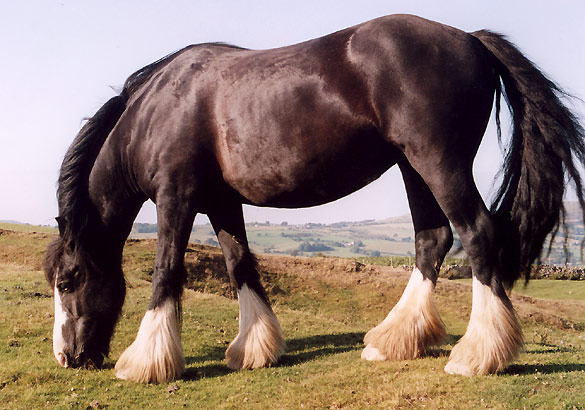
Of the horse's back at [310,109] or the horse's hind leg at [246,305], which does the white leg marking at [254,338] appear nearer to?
the horse's hind leg at [246,305]

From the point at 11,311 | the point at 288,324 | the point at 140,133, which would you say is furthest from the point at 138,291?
the point at 140,133

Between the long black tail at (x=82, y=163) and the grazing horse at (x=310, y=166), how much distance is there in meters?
0.02

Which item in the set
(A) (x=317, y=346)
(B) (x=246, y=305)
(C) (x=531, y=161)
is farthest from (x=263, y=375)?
(C) (x=531, y=161)

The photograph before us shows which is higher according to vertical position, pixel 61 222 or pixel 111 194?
pixel 111 194

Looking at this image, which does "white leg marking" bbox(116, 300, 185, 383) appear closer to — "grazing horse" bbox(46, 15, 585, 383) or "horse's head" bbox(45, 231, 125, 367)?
"grazing horse" bbox(46, 15, 585, 383)

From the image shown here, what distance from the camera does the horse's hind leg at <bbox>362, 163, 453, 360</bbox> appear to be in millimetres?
6344

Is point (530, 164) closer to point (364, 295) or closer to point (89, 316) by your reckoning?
point (89, 316)

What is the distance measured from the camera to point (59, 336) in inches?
257

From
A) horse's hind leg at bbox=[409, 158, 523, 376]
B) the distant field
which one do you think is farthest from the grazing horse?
the distant field

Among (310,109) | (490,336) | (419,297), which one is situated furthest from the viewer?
(419,297)

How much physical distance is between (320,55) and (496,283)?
316 centimetres

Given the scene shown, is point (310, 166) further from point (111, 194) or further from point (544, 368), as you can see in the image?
point (544, 368)

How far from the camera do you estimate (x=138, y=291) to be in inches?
494

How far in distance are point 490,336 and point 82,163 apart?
5401mm
